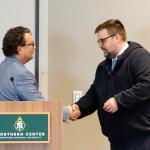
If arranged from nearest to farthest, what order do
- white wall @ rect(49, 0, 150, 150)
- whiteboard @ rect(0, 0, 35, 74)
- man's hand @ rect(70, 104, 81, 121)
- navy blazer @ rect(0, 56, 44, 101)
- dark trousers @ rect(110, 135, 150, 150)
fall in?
1. navy blazer @ rect(0, 56, 44, 101)
2. dark trousers @ rect(110, 135, 150, 150)
3. man's hand @ rect(70, 104, 81, 121)
4. white wall @ rect(49, 0, 150, 150)
5. whiteboard @ rect(0, 0, 35, 74)

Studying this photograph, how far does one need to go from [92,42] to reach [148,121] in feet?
2.88

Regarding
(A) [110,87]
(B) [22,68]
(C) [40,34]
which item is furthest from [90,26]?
(B) [22,68]

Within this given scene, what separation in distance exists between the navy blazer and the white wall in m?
0.82

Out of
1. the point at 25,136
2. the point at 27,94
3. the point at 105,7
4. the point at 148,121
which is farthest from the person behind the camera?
the point at 105,7

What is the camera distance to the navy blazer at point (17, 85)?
190 centimetres

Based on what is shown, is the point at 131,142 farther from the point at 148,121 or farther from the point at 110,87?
the point at 110,87

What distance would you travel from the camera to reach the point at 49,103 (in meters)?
1.61

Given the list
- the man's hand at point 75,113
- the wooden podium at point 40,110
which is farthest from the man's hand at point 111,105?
the wooden podium at point 40,110

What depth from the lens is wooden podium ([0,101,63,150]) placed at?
1607mm

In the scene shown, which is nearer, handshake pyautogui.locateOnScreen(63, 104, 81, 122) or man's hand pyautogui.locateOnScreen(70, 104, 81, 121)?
handshake pyautogui.locateOnScreen(63, 104, 81, 122)

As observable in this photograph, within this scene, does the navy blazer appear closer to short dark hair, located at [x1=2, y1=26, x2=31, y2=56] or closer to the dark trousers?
short dark hair, located at [x1=2, y1=26, x2=31, y2=56]

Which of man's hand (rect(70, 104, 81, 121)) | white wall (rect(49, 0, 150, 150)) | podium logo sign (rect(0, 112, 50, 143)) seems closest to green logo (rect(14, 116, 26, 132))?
podium logo sign (rect(0, 112, 50, 143))

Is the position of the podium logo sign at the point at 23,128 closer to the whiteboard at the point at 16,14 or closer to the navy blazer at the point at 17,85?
the navy blazer at the point at 17,85

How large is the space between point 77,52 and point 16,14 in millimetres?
565
